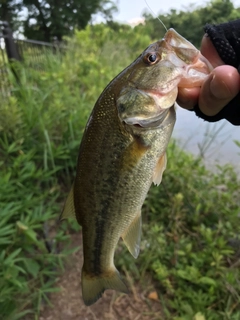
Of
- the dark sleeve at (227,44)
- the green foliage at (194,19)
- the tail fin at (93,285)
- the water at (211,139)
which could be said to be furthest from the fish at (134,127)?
the green foliage at (194,19)

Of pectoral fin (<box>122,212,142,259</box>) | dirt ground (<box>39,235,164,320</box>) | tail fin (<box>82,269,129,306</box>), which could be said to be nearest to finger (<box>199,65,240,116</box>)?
pectoral fin (<box>122,212,142,259</box>)

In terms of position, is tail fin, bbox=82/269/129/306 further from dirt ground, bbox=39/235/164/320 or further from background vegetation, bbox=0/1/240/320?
dirt ground, bbox=39/235/164/320

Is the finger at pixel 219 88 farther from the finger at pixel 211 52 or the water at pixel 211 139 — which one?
the water at pixel 211 139

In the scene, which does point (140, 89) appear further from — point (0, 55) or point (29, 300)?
point (0, 55)

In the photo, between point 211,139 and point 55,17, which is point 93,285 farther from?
point 55,17

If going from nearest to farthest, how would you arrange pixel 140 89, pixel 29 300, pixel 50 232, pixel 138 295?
1. pixel 140 89
2. pixel 29 300
3. pixel 138 295
4. pixel 50 232

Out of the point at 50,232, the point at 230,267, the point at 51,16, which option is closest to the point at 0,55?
the point at 50,232
